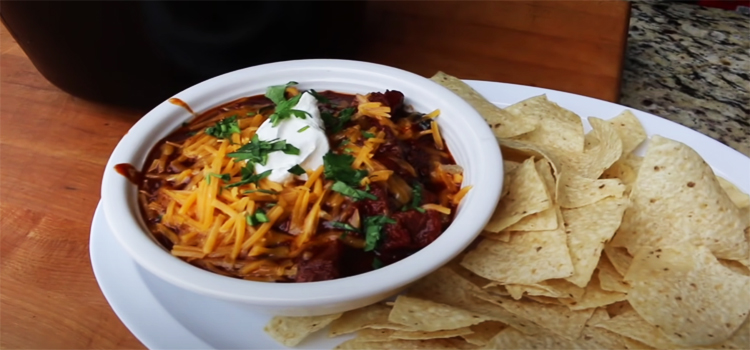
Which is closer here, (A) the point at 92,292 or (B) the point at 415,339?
(B) the point at 415,339

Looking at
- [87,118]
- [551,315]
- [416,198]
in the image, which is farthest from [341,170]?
[87,118]

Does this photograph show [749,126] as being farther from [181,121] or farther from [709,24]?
[181,121]

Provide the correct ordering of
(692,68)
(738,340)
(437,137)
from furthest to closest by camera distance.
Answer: (692,68) < (437,137) < (738,340)

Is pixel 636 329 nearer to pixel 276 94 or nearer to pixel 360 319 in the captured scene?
pixel 360 319

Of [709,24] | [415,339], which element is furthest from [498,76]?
[709,24]

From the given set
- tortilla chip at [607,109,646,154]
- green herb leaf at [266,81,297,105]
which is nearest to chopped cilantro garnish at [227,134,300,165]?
green herb leaf at [266,81,297,105]

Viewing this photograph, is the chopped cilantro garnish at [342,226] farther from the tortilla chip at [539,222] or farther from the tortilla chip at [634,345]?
the tortilla chip at [634,345]

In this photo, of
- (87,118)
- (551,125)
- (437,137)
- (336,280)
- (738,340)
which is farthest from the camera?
(87,118)

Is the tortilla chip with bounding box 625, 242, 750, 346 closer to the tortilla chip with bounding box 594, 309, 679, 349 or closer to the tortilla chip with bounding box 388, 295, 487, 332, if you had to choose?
the tortilla chip with bounding box 594, 309, 679, 349
